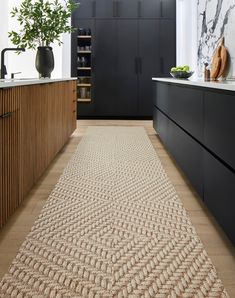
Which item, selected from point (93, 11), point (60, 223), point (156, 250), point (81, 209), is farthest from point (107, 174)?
point (93, 11)

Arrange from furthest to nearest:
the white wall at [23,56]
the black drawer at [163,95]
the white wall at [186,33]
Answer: the white wall at [186,33] → the white wall at [23,56] → the black drawer at [163,95]

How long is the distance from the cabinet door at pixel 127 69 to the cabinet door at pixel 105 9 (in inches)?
8.5

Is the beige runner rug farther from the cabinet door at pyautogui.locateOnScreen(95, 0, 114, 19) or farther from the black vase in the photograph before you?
the cabinet door at pyautogui.locateOnScreen(95, 0, 114, 19)

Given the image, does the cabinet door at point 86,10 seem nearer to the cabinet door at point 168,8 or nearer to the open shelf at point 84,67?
the open shelf at point 84,67

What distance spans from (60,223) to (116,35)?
6492 mm

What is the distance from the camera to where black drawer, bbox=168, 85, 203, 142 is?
2758 mm

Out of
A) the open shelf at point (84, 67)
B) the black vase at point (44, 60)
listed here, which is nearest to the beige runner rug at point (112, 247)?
the black vase at point (44, 60)

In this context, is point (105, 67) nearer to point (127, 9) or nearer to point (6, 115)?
point (127, 9)

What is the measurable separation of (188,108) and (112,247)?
1.46 meters

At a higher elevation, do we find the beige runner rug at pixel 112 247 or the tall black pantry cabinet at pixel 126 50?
the tall black pantry cabinet at pixel 126 50

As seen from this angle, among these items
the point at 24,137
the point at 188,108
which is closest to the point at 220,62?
the point at 188,108

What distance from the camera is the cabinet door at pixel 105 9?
8320mm

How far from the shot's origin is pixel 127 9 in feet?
27.3

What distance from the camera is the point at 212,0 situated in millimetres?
5109
